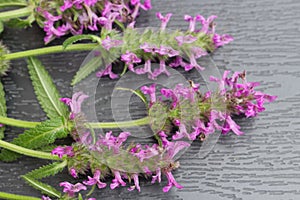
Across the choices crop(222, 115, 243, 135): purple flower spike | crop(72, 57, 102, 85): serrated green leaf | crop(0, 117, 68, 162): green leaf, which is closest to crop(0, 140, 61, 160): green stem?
crop(0, 117, 68, 162): green leaf

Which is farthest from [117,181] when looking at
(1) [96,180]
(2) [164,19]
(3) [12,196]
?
(2) [164,19]

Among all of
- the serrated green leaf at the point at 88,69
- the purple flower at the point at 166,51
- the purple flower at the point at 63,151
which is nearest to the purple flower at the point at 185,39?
the purple flower at the point at 166,51

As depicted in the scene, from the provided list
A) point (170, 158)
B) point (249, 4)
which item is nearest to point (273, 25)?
point (249, 4)

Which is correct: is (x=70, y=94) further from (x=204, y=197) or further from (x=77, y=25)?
(x=204, y=197)

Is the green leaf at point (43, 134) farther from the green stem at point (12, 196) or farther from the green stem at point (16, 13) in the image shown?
the green stem at point (16, 13)

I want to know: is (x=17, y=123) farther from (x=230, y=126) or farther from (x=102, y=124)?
(x=230, y=126)
